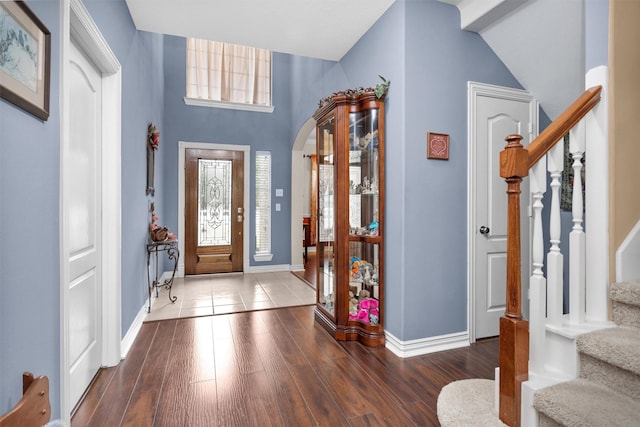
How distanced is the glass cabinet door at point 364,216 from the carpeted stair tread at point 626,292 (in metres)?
A: 1.47

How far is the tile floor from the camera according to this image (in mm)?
3475

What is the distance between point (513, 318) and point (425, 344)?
4.09ft

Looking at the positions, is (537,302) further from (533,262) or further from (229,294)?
(229,294)

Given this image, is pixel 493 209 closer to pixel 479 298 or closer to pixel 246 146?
pixel 479 298

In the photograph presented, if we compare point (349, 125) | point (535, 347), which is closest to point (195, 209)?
point (349, 125)

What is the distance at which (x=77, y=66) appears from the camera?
1.82 meters

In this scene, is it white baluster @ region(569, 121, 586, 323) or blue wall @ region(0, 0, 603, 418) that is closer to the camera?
blue wall @ region(0, 0, 603, 418)

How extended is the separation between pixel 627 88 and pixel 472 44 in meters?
1.44

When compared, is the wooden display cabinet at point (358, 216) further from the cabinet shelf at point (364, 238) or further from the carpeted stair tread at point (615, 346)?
the carpeted stair tread at point (615, 346)

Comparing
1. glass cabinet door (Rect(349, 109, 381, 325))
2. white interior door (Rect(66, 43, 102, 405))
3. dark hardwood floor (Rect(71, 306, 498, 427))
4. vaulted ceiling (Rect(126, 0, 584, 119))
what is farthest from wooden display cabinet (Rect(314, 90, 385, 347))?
white interior door (Rect(66, 43, 102, 405))

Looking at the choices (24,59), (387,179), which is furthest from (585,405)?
(24,59)

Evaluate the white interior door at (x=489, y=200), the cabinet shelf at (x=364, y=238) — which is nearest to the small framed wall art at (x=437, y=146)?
the white interior door at (x=489, y=200)

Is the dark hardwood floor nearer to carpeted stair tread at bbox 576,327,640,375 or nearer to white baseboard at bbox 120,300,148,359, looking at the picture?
white baseboard at bbox 120,300,148,359

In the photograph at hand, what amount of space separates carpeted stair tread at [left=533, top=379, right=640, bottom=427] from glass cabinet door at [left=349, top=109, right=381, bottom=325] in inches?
57.1
